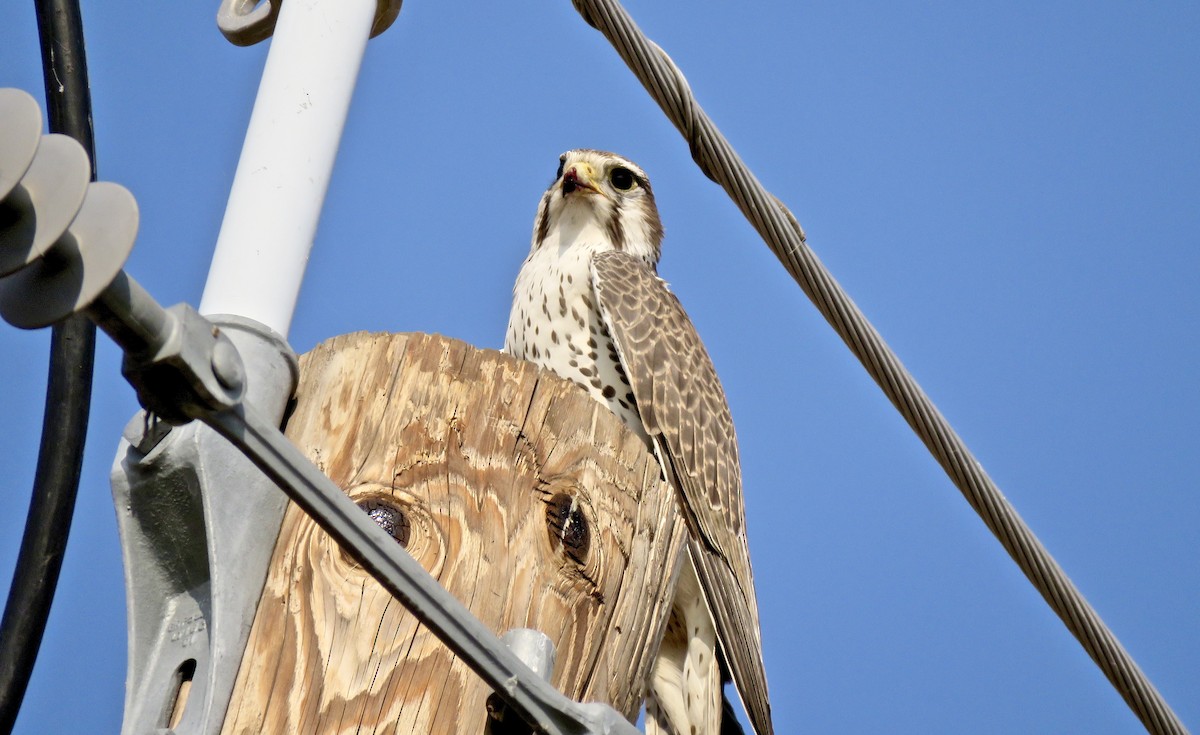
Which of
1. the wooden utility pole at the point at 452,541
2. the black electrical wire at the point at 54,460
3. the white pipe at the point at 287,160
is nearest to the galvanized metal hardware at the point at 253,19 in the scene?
the white pipe at the point at 287,160

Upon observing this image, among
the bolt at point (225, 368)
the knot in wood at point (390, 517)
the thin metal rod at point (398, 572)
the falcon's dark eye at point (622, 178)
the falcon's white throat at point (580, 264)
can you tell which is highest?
the falcon's dark eye at point (622, 178)

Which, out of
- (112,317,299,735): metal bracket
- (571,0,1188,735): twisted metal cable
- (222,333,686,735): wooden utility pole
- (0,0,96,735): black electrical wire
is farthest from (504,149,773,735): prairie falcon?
(112,317,299,735): metal bracket

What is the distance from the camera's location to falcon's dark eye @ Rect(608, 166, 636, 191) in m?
5.42

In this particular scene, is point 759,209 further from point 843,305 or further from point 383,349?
point 383,349

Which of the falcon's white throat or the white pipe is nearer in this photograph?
the white pipe

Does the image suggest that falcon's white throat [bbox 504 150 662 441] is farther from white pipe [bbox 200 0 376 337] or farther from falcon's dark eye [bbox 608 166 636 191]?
white pipe [bbox 200 0 376 337]

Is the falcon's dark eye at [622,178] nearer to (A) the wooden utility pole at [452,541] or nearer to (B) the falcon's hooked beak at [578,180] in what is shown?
(B) the falcon's hooked beak at [578,180]

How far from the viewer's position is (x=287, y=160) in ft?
7.55

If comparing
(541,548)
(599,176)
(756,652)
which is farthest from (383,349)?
(599,176)

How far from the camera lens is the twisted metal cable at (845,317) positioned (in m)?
2.91

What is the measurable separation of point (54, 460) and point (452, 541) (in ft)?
3.63

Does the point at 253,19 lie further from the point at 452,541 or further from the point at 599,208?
the point at 599,208

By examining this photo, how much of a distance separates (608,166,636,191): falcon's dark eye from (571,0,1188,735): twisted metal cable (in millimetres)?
2439

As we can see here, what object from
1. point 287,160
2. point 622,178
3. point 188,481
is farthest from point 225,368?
point 622,178
